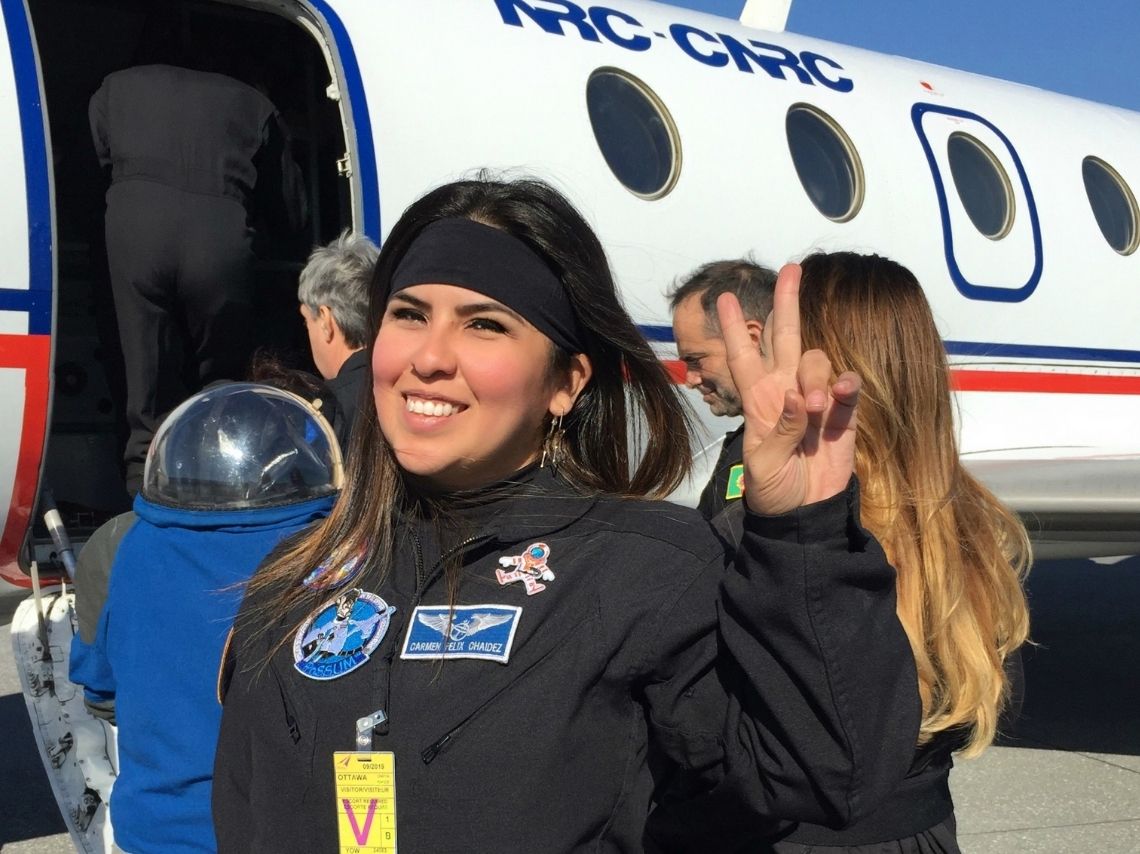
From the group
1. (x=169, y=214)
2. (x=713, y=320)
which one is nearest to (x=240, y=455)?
(x=713, y=320)

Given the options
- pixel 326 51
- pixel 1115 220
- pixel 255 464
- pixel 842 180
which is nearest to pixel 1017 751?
pixel 842 180

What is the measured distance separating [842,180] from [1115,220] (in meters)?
2.37

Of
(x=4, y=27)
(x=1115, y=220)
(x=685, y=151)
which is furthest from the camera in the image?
(x=1115, y=220)

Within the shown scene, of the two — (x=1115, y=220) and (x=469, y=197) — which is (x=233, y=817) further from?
(x=1115, y=220)

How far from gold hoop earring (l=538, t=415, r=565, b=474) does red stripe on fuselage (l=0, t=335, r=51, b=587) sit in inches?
112

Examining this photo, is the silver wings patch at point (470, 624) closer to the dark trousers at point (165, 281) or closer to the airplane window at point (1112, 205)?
the dark trousers at point (165, 281)

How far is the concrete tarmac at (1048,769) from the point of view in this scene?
4981 mm

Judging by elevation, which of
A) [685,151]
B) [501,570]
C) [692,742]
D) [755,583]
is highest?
[685,151]

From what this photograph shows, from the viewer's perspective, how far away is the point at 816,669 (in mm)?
1385

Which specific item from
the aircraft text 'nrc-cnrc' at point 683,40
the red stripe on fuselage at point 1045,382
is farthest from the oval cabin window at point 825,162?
the red stripe on fuselage at point 1045,382

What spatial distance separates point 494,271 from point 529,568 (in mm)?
396

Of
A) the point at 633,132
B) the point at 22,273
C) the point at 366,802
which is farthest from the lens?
the point at 633,132

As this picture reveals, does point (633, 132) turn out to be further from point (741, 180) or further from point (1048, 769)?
point (1048, 769)

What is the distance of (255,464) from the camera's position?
7.53ft
